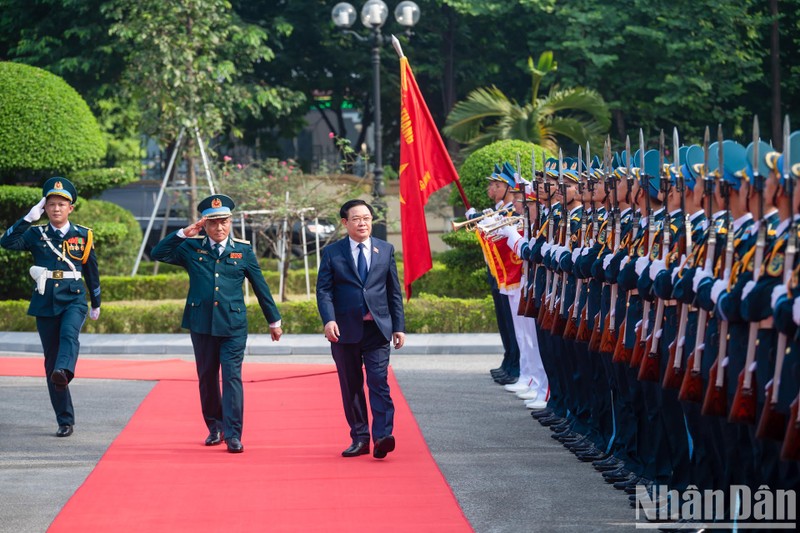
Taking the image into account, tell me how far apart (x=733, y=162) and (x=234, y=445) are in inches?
180

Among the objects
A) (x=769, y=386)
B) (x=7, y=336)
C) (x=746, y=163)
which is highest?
(x=746, y=163)

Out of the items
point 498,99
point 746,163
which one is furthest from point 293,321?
point 746,163

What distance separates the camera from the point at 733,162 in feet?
23.4

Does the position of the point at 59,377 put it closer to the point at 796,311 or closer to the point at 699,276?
the point at 699,276

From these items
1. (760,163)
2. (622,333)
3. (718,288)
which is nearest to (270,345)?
(622,333)

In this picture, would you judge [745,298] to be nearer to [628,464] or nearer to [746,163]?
[746,163]

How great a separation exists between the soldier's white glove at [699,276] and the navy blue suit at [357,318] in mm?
3197

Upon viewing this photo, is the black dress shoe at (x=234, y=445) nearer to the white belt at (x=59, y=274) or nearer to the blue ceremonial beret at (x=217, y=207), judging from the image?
the blue ceremonial beret at (x=217, y=207)

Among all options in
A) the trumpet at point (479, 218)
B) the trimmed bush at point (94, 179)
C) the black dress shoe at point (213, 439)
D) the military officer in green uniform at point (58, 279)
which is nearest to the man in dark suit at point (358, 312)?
the black dress shoe at point (213, 439)

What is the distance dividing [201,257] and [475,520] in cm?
355

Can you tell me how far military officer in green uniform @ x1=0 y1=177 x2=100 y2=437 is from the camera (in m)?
11.0

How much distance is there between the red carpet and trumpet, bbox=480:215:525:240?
1767 millimetres

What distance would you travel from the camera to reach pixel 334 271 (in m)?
9.96

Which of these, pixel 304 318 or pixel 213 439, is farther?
pixel 304 318
